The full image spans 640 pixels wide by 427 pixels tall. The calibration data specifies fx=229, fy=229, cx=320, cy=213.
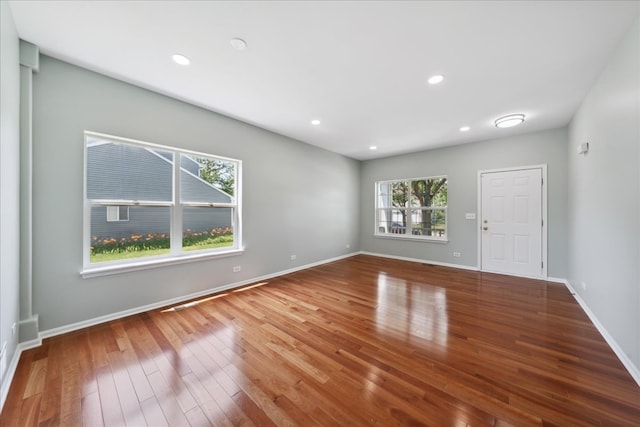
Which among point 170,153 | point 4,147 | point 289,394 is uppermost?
point 170,153

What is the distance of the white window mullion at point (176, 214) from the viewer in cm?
323

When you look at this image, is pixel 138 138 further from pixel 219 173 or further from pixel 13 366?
pixel 13 366

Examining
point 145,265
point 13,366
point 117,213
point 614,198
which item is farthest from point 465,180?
point 13,366

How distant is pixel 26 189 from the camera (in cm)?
210

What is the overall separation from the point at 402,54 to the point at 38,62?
137 inches

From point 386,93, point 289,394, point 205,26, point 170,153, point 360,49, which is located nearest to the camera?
point 289,394

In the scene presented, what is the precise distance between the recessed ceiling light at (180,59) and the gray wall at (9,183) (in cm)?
105

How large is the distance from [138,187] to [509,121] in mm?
5537

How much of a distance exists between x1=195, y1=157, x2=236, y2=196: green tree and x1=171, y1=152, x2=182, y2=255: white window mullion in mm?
325

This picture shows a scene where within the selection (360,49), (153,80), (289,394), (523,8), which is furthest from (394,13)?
(289,394)

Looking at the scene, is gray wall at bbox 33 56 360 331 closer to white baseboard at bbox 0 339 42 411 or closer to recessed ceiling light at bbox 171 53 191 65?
white baseboard at bbox 0 339 42 411

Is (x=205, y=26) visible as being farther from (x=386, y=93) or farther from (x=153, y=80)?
(x=386, y=93)

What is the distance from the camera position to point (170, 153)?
126 inches

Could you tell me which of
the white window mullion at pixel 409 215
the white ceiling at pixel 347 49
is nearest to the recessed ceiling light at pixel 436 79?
the white ceiling at pixel 347 49
